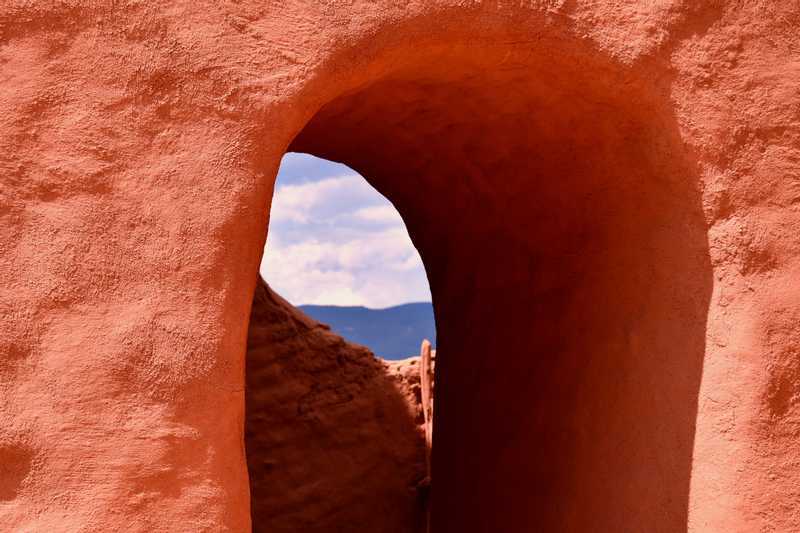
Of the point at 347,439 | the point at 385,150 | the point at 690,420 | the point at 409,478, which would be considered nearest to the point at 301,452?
the point at 347,439

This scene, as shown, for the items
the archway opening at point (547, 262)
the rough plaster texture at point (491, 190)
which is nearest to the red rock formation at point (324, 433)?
the archway opening at point (547, 262)

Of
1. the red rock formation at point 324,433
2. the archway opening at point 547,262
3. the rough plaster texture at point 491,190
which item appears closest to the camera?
the rough plaster texture at point 491,190

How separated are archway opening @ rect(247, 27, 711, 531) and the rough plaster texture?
1 cm

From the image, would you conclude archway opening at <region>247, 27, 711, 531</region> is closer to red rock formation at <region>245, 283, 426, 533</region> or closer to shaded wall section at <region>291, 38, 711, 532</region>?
shaded wall section at <region>291, 38, 711, 532</region>

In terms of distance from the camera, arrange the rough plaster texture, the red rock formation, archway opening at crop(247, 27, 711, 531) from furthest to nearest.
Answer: the red rock formation → archway opening at crop(247, 27, 711, 531) → the rough plaster texture

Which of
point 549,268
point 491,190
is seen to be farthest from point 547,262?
point 491,190

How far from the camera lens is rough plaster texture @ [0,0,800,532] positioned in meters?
2.01

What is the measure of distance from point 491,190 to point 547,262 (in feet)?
1.20

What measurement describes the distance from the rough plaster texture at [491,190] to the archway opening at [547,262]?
0.04ft

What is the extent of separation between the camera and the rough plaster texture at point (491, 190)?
201 centimetres

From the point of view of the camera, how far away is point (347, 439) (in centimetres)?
586

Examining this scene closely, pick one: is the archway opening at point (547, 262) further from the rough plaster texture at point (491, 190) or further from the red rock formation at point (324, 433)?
the red rock formation at point (324, 433)

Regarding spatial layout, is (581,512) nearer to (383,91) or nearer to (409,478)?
(383,91)

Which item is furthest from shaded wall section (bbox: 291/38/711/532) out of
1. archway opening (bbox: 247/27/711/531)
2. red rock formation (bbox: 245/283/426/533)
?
red rock formation (bbox: 245/283/426/533)
